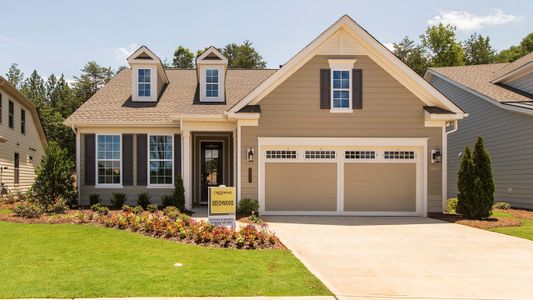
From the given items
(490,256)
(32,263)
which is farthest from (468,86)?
(32,263)

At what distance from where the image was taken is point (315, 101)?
1505 cm

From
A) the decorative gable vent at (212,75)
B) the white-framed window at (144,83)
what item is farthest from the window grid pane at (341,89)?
the white-framed window at (144,83)

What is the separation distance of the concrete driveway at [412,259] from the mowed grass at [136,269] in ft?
2.23

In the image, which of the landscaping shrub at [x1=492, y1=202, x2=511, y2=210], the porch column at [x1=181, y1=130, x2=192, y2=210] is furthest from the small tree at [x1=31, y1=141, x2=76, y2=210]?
the landscaping shrub at [x1=492, y1=202, x2=511, y2=210]

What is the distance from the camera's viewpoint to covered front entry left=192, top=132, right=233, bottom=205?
17844 millimetres

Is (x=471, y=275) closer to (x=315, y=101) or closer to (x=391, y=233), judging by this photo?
(x=391, y=233)

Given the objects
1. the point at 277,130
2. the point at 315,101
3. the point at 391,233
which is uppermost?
the point at 315,101

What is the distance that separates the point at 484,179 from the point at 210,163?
32.9 ft

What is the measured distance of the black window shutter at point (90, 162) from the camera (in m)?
16.6

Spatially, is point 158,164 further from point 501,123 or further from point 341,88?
point 501,123

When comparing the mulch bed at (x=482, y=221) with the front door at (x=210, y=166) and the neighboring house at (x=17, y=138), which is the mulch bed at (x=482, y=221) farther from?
the neighboring house at (x=17, y=138)

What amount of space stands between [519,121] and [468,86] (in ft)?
14.2

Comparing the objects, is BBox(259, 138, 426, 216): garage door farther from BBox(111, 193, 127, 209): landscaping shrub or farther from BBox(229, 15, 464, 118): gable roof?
BBox(111, 193, 127, 209): landscaping shrub

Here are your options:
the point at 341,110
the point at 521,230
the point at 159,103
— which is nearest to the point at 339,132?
the point at 341,110
